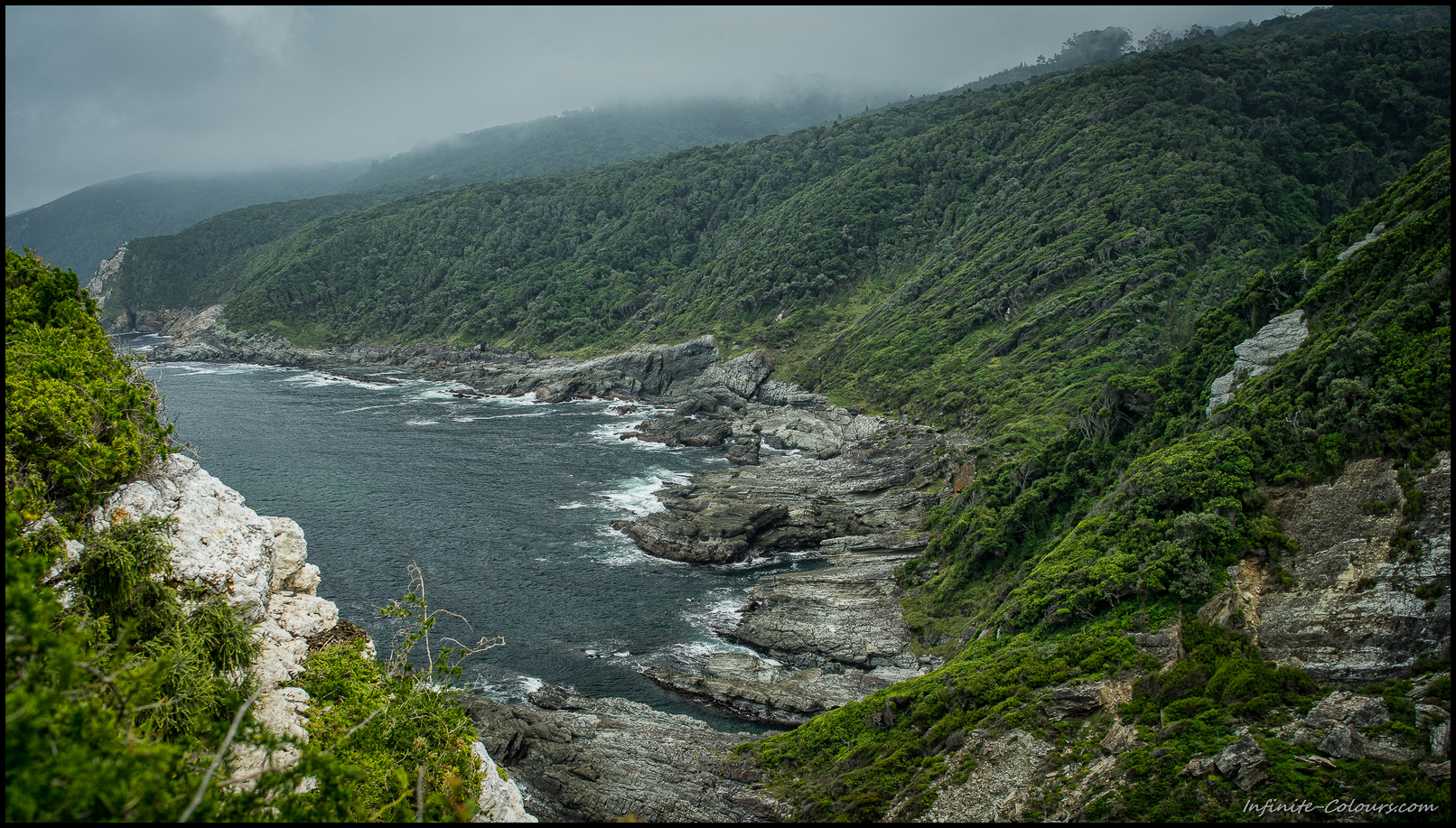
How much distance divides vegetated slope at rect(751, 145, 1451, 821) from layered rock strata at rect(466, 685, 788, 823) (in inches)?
89.0

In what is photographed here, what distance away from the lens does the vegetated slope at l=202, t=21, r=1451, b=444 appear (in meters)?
85.4

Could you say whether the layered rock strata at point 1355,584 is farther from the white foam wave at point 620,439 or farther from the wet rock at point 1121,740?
the white foam wave at point 620,439

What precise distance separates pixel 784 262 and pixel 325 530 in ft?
350

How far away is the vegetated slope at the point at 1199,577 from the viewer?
18375mm

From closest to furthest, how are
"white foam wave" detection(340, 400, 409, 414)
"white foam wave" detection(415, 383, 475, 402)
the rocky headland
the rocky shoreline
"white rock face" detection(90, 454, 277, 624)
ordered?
"white rock face" detection(90, 454, 277, 624) → the rocky shoreline → the rocky headland → "white foam wave" detection(340, 400, 409, 414) → "white foam wave" detection(415, 383, 475, 402)

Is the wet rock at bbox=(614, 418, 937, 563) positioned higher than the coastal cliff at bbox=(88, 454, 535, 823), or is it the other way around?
the coastal cliff at bbox=(88, 454, 535, 823)

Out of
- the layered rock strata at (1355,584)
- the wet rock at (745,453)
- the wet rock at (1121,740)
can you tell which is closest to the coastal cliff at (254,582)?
the wet rock at (1121,740)

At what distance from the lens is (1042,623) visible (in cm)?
2958

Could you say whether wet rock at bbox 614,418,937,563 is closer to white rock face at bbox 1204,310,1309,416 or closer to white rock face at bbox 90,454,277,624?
white rock face at bbox 1204,310,1309,416

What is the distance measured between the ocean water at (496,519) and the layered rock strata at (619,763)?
121 inches

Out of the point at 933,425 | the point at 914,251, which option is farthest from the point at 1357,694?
the point at 914,251

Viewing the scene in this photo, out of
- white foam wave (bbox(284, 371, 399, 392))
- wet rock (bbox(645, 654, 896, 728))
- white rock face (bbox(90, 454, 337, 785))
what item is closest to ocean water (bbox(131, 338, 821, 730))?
wet rock (bbox(645, 654, 896, 728))

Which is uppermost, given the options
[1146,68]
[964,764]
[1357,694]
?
[1146,68]

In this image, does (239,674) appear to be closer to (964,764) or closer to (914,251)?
(964,764)
